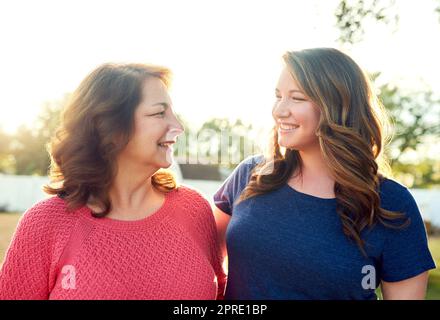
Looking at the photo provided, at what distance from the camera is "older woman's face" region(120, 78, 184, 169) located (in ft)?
10.2

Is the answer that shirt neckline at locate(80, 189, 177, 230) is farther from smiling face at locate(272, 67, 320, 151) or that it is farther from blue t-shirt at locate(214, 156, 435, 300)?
smiling face at locate(272, 67, 320, 151)

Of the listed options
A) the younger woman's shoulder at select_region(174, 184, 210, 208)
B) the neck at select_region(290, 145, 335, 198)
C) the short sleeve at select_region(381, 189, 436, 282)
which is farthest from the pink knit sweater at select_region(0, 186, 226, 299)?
the short sleeve at select_region(381, 189, 436, 282)

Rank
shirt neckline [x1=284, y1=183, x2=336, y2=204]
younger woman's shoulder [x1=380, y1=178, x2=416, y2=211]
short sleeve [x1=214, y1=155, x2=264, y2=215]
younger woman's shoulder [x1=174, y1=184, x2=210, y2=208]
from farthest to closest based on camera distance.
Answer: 1. short sleeve [x1=214, y1=155, x2=264, y2=215]
2. younger woman's shoulder [x1=174, y1=184, x2=210, y2=208]
3. shirt neckline [x1=284, y1=183, x2=336, y2=204]
4. younger woman's shoulder [x1=380, y1=178, x2=416, y2=211]

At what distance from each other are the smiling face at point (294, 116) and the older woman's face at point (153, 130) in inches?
20.6

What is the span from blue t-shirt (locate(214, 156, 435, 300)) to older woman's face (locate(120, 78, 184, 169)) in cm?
56

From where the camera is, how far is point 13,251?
296 cm

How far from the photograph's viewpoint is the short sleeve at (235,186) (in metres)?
3.55

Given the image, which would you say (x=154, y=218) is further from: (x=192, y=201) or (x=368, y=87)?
(x=368, y=87)

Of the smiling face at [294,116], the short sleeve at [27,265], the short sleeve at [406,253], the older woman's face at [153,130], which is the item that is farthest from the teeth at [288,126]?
the short sleeve at [27,265]

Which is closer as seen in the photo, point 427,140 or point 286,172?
point 286,172

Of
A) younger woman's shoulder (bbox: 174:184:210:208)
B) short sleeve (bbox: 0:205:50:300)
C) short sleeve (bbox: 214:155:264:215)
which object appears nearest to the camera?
short sleeve (bbox: 0:205:50:300)

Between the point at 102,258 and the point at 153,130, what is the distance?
2.19 ft

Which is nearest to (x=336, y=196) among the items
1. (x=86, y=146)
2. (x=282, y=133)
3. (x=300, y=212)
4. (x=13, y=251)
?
(x=300, y=212)

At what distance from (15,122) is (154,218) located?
43109mm
